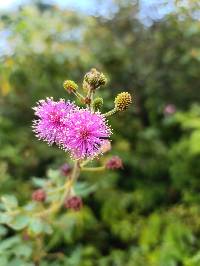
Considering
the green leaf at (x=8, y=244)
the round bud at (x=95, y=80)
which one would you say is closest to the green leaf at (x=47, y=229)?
the green leaf at (x=8, y=244)

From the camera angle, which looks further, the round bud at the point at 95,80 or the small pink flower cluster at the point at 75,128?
the round bud at the point at 95,80

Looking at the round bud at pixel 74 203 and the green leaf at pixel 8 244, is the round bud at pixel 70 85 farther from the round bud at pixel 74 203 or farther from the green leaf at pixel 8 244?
the green leaf at pixel 8 244

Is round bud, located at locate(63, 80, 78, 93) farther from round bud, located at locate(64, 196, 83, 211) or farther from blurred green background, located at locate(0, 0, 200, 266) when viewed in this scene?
blurred green background, located at locate(0, 0, 200, 266)

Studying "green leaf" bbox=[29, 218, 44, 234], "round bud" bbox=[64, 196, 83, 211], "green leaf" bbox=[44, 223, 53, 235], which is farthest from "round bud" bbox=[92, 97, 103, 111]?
"green leaf" bbox=[44, 223, 53, 235]

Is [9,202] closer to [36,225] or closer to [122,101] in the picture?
[36,225]

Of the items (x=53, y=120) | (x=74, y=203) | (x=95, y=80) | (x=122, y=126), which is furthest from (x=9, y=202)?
(x=122, y=126)

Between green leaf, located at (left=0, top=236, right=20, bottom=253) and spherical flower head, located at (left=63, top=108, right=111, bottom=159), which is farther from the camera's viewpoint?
green leaf, located at (left=0, top=236, right=20, bottom=253)
